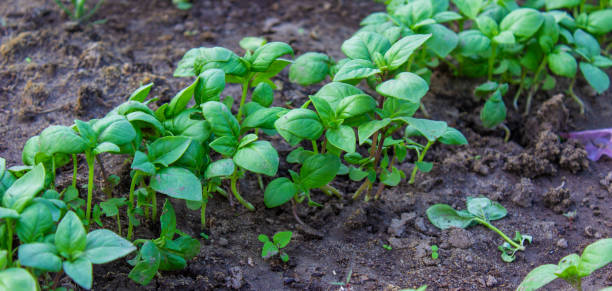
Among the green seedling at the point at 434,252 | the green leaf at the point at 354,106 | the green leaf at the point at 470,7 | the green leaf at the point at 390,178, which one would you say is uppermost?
the green leaf at the point at 354,106

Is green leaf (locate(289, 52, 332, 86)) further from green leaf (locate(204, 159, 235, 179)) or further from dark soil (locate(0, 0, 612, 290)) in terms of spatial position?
green leaf (locate(204, 159, 235, 179))

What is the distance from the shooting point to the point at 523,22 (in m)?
2.82

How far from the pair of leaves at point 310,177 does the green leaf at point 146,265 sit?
0.50m

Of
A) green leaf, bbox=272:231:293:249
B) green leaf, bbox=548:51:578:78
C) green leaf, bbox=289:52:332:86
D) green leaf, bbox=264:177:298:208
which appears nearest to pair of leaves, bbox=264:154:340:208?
green leaf, bbox=264:177:298:208

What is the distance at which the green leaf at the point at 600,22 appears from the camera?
3146 mm

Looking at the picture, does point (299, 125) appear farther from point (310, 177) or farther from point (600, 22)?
point (600, 22)

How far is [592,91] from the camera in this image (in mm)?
3346

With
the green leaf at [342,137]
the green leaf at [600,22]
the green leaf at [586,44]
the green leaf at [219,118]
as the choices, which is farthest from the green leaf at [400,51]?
the green leaf at [600,22]

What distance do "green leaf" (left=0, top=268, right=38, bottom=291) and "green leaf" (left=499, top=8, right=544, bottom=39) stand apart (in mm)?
2531

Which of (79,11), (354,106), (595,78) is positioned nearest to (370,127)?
(354,106)

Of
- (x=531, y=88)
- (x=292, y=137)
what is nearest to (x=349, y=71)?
(x=292, y=137)

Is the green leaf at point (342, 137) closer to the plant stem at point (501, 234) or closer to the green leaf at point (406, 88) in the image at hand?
the green leaf at point (406, 88)

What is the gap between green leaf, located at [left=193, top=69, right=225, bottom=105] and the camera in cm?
209

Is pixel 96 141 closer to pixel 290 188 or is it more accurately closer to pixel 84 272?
pixel 84 272
